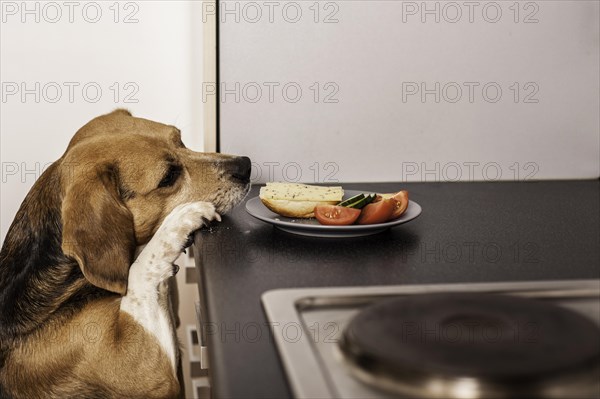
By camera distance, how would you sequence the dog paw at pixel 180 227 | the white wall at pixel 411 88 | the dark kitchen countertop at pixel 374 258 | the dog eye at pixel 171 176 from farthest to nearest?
the white wall at pixel 411 88, the dog eye at pixel 171 176, the dog paw at pixel 180 227, the dark kitchen countertop at pixel 374 258

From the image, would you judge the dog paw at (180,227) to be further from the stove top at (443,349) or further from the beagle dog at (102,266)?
Result: the stove top at (443,349)

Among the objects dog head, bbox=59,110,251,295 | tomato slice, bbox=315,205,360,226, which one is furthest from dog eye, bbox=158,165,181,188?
tomato slice, bbox=315,205,360,226

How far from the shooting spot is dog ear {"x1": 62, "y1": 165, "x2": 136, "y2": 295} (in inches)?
57.1

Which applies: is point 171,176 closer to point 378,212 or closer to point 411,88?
point 378,212

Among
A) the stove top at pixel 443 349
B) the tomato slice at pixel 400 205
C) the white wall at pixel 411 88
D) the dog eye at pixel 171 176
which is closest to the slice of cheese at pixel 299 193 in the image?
the tomato slice at pixel 400 205

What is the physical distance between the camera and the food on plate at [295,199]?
1562 millimetres

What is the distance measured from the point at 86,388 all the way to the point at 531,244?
2.90 feet

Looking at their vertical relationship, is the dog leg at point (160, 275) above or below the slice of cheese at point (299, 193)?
below

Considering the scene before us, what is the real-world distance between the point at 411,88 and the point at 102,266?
0.96 metres

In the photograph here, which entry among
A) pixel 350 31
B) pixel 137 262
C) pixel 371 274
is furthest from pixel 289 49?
pixel 371 274

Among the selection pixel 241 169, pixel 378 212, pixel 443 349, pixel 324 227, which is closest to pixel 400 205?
pixel 378 212

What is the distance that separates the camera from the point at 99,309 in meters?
1.55

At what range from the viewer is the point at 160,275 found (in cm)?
155

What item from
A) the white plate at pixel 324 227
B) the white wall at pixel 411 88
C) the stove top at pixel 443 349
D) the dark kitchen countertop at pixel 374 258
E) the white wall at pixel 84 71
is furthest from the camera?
the white wall at pixel 84 71
